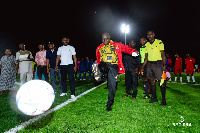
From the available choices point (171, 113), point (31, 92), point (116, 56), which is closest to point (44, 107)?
point (31, 92)

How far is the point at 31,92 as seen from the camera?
3.21m

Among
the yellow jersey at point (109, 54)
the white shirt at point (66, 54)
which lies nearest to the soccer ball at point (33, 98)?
the yellow jersey at point (109, 54)

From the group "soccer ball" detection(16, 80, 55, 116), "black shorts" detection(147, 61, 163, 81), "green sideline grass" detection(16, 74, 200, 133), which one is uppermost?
"black shorts" detection(147, 61, 163, 81)

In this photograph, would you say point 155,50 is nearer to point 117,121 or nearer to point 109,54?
point 109,54

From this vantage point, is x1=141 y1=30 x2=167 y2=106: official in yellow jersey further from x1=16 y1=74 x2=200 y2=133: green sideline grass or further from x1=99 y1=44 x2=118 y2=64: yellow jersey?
x1=99 y1=44 x2=118 y2=64: yellow jersey

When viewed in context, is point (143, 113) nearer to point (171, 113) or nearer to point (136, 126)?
point (171, 113)

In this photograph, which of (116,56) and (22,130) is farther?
(116,56)

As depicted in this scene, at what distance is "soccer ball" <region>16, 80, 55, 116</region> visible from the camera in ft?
10.3

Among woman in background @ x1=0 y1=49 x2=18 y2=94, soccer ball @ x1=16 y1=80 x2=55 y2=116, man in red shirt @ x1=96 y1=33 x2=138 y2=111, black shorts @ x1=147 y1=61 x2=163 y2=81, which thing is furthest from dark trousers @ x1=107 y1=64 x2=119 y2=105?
woman in background @ x1=0 y1=49 x2=18 y2=94

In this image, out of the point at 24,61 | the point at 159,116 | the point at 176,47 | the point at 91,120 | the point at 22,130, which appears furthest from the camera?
the point at 176,47

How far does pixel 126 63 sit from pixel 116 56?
6.76 ft

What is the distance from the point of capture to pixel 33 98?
3176mm

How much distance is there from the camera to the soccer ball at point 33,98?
3141 millimetres

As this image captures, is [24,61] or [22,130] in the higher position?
[24,61]
